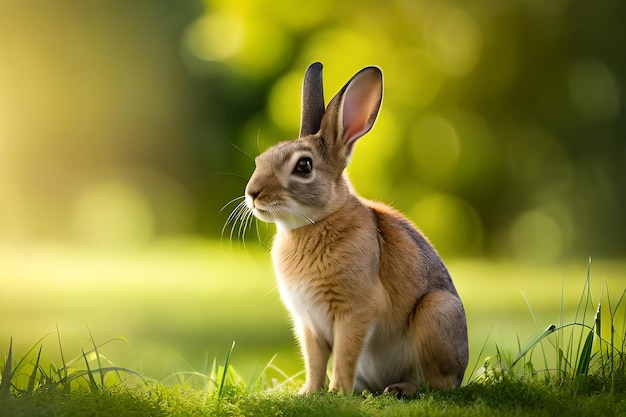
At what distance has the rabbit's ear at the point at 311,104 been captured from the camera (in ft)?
13.3

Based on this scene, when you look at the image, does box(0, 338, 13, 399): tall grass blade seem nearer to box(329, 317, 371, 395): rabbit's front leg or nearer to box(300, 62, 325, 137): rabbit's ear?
box(329, 317, 371, 395): rabbit's front leg

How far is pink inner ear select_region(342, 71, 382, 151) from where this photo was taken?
391 cm

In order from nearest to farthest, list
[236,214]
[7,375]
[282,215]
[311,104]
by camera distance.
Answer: [7,375]
[282,215]
[236,214]
[311,104]

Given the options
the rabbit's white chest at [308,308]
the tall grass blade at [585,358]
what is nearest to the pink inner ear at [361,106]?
the rabbit's white chest at [308,308]

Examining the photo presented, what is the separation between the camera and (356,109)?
3934mm

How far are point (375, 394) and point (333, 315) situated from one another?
0.50 m

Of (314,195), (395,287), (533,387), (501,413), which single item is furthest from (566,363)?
(314,195)

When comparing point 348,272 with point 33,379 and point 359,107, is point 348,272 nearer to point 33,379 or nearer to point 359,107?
point 359,107

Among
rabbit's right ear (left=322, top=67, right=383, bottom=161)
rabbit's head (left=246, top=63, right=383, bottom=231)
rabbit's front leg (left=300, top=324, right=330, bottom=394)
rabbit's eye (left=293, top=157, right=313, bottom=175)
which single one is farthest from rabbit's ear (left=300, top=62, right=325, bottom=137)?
rabbit's front leg (left=300, top=324, right=330, bottom=394)

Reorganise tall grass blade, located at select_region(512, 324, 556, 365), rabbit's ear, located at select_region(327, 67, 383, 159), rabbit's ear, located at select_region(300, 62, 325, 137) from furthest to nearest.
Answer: rabbit's ear, located at select_region(300, 62, 325, 137), rabbit's ear, located at select_region(327, 67, 383, 159), tall grass blade, located at select_region(512, 324, 556, 365)

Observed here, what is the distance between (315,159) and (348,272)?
57 centimetres

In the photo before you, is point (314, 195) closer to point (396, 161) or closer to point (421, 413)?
point (421, 413)

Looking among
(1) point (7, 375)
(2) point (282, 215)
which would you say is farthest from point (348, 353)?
(1) point (7, 375)

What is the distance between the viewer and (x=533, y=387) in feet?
11.6
